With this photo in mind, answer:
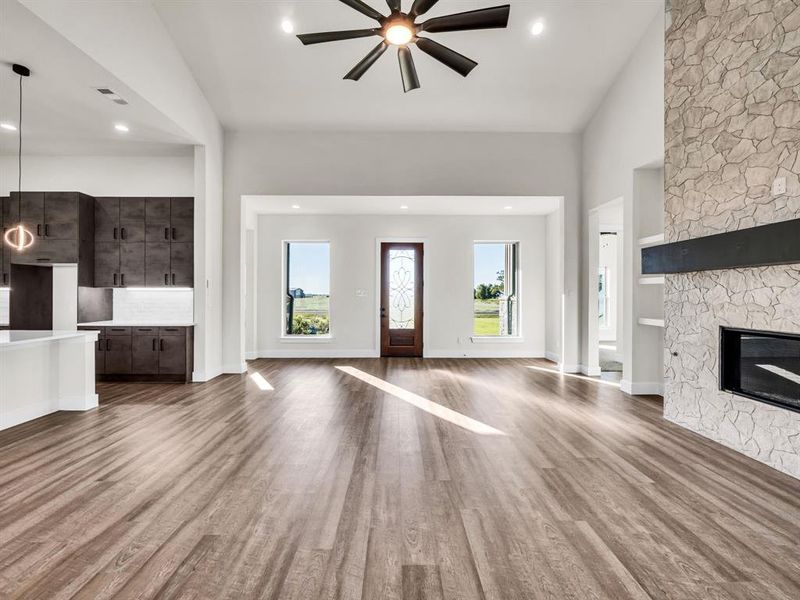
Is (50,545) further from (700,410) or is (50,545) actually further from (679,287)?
(679,287)

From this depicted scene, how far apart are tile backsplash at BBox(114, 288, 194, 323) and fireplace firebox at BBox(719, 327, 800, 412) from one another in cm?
656

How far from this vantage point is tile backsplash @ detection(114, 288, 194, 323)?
21.2 ft

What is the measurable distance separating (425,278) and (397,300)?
2.34ft

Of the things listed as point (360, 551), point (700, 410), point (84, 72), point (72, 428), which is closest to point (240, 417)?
point (72, 428)

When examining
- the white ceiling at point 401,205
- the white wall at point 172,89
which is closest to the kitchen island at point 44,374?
the white wall at point 172,89

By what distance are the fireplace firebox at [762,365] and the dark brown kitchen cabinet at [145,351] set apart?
21.3 feet

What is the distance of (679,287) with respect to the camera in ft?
13.2

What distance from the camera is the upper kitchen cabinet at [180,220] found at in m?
6.14

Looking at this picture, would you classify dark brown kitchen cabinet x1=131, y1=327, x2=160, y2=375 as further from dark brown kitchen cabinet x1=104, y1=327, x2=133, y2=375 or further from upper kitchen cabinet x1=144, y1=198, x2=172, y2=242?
upper kitchen cabinet x1=144, y1=198, x2=172, y2=242

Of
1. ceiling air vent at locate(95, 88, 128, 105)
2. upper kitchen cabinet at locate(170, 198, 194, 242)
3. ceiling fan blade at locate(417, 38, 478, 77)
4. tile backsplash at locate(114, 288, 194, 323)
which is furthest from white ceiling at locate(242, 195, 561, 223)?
ceiling fan blade at locate(417, 38, 478, 77)

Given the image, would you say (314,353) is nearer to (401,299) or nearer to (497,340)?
(401,299)

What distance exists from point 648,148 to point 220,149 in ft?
19.1

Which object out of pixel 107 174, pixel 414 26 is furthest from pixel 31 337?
pixel 414 26

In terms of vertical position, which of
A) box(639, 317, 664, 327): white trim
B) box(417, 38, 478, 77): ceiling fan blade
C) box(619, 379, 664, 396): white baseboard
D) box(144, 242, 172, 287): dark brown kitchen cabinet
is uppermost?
box(417, 38, 478, 77): ceiling fan blade
